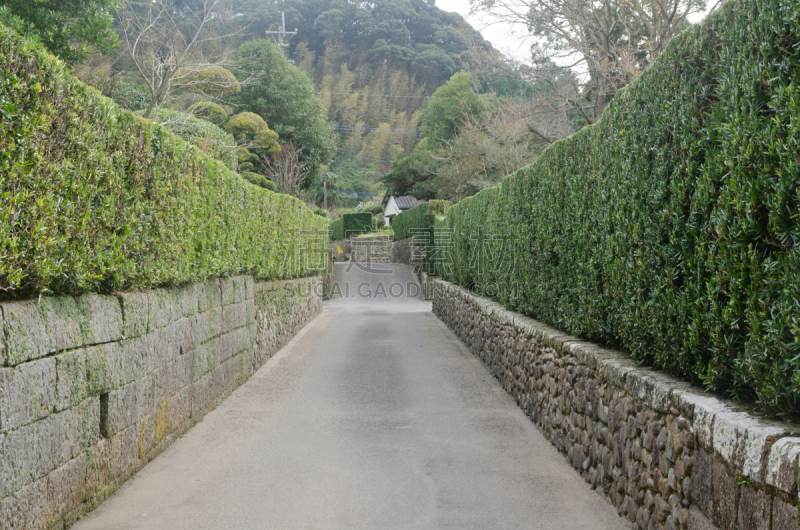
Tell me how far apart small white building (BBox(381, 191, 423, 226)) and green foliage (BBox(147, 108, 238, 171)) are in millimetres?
32440

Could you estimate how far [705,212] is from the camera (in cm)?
300

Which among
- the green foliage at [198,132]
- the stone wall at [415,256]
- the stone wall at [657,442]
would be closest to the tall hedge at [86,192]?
the stone wall at [657,442]

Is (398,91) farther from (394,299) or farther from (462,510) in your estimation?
(462,510)

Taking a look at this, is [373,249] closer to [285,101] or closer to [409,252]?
[409,252]

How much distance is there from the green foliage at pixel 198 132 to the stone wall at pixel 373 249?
1797 cm

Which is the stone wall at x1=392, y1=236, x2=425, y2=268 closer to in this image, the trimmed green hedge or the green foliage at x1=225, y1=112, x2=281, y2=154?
the trimmed green hedge

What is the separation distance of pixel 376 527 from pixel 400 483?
77 centimetres

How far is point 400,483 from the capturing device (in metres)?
4.50

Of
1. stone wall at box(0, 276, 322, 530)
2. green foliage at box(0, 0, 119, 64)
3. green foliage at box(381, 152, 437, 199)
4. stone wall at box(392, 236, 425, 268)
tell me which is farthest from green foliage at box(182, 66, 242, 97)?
green foliage at box(381, 152, 437, 199)

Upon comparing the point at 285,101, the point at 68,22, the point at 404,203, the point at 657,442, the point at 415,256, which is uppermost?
the point at 285,101

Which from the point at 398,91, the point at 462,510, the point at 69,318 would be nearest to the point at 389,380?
the point at 462,510

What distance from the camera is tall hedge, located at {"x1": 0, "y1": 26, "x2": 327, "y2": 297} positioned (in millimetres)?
3041

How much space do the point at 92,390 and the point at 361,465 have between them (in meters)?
2.26

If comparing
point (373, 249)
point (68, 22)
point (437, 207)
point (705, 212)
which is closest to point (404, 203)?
point (373, 249)
